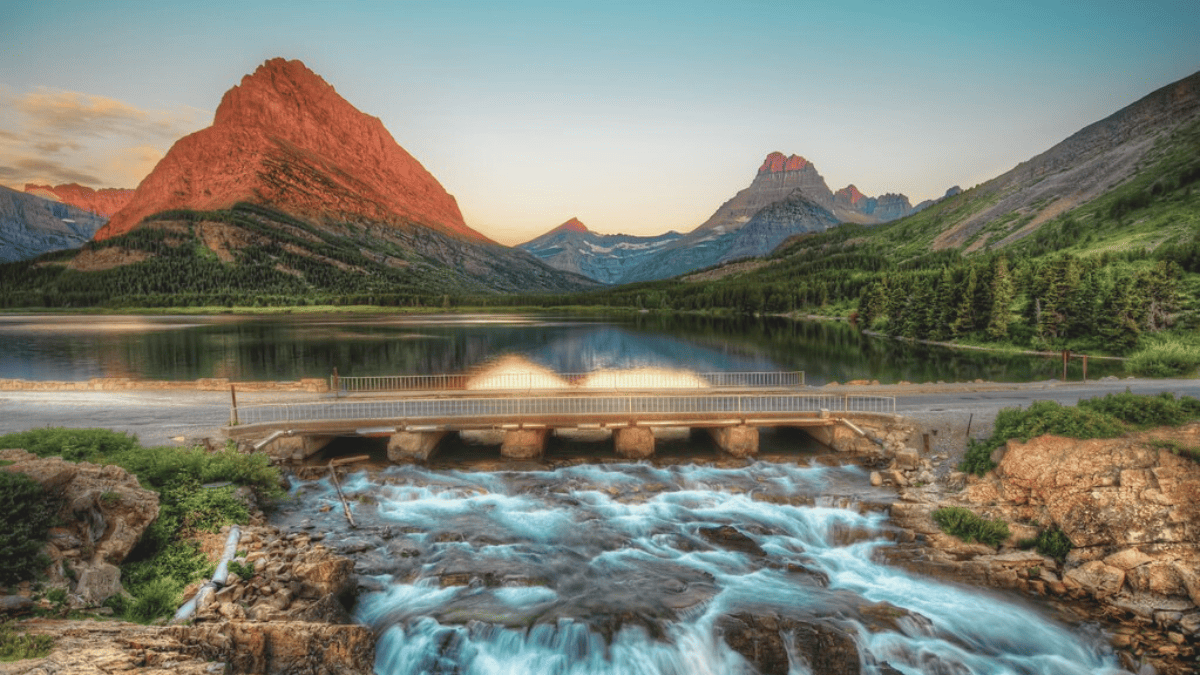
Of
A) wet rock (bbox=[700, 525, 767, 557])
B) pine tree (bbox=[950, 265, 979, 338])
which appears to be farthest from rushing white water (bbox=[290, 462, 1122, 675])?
pine tree (bbox=[950, 265, 979, 338])

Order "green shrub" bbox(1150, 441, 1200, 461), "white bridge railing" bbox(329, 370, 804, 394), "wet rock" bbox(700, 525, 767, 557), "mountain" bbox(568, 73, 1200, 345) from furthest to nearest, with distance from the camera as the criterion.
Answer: "mountain" bbox(568, 73, 1200, 345)
"white bridge railing" bbox(329, 370, 804, 394)
"wet rock" bbox(700, 525, 767, 557)
"green shrub" bbox(1150, 441, 1200, 461)

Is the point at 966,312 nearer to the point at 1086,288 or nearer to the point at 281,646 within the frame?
the point at 1086,288

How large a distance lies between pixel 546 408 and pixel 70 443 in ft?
64.5

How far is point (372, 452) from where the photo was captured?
98.6ft

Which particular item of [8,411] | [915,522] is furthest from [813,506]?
[8,411]

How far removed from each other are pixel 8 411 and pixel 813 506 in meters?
40.1

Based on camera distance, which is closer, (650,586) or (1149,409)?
(650,586)

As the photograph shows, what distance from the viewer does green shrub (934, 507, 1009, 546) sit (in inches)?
735

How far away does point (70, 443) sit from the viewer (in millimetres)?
20375

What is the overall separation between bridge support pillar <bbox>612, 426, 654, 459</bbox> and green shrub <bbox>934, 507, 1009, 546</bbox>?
13062mm

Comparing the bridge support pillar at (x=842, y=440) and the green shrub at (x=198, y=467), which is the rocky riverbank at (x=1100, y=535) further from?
the green shrub at (x=198, y=467)

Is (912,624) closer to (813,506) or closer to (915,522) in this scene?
(915,522)

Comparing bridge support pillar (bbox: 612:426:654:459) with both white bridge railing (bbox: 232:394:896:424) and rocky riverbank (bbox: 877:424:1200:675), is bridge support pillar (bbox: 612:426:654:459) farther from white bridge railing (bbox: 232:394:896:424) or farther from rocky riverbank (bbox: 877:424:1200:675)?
rocky riverbank (bbox: 877:424:1200:675)

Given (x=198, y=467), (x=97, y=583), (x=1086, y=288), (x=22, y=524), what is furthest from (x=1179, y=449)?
(x=1086, y=288)
